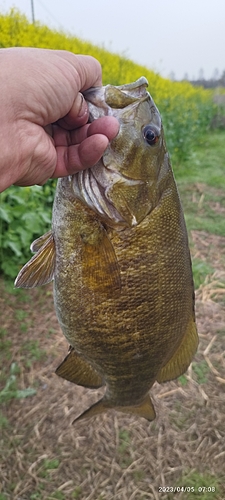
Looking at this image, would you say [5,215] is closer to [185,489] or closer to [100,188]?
[185,489]

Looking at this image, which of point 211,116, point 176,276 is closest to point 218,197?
point 176,276

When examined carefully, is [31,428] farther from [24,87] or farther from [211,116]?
[211,116]

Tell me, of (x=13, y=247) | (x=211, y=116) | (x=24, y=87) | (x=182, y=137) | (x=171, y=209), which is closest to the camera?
(x=24, y=87)

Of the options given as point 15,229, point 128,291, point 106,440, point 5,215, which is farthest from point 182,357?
point 15,229

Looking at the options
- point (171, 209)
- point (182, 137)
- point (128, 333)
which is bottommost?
point (182, 137)

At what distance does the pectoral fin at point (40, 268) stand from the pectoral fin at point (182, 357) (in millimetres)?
592

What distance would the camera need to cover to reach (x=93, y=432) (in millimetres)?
2926

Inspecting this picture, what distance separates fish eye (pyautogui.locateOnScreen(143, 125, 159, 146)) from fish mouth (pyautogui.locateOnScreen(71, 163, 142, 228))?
12cm

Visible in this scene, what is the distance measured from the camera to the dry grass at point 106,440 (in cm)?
262

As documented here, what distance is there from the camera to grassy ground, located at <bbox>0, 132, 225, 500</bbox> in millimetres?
2619

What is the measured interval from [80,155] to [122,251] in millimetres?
321

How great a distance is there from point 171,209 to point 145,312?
0.35 meters

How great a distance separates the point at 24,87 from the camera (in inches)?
49.6

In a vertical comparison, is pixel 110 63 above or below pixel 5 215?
above
